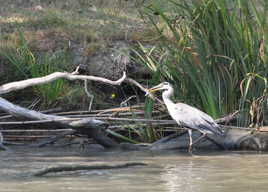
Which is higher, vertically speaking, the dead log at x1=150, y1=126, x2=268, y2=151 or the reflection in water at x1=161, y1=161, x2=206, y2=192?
the dead log at x1=150, y1=126, x2=268, y2=151

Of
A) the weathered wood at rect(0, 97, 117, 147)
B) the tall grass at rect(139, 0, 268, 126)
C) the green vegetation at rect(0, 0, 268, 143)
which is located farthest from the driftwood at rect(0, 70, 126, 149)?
the tall grass at rect(139, 0, 268, 126)

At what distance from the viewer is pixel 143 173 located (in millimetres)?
7906

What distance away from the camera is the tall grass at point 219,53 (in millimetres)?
9875

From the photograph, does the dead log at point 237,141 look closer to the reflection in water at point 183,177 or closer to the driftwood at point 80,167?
the reflection in water at point 183,177

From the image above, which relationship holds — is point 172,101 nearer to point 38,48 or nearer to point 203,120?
point 203,120

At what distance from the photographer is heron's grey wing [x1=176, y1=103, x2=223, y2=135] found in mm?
9562

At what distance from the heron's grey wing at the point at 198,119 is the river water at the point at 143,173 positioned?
1.09 ft

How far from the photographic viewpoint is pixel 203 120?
961 centimetres

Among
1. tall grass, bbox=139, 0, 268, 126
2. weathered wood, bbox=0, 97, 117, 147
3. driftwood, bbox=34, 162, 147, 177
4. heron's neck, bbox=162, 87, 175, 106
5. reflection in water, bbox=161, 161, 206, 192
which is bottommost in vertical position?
Result: reflection in water, bbox=161, 161, 206, 192

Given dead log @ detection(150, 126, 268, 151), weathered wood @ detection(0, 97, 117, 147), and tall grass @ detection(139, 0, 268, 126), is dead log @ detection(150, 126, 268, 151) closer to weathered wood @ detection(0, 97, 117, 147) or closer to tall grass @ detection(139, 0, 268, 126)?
tall grass @ detection(139, 0, 268, 126)

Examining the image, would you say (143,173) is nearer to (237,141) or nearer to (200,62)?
(237,141)

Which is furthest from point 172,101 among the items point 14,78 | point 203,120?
point 14,78

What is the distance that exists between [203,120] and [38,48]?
3.84 meters

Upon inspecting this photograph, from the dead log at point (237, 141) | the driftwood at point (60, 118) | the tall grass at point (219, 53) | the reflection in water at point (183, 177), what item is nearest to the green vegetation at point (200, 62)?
the tall grass at point (219, 53)
